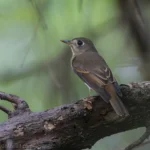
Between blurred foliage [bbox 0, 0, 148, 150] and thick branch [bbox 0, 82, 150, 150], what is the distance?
28cm

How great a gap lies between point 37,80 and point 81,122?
2.47ft

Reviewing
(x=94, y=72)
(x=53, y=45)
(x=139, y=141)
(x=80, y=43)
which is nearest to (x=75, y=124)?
(x=139, y=141)

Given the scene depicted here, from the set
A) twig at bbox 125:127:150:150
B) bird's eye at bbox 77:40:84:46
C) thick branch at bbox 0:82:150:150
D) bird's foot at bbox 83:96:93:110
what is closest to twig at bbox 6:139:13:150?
thick branch at bbox 0:82:150:150

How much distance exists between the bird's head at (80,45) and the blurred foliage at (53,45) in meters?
0.04

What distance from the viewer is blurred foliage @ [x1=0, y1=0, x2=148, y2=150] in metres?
2.68

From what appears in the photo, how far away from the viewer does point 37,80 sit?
2.91 m

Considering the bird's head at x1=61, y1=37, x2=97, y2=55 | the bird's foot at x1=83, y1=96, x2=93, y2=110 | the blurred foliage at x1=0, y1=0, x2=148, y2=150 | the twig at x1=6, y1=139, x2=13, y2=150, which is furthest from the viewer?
the bird's head at x1=61, y1=37, x2=97, y2=55

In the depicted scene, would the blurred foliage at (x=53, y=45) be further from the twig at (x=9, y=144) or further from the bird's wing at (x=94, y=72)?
the twig at (x=9, y=144)

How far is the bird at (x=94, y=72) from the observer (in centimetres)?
224

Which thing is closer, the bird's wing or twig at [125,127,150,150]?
twig at [125,127,150,150]

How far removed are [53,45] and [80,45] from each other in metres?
0.29


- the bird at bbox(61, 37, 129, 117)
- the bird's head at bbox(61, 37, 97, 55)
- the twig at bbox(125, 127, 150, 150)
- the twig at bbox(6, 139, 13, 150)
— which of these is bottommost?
the twig at bbox(125, 127, 150, 150)

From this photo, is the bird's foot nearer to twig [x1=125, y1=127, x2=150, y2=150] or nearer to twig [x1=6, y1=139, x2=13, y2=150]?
twig [x1=125, y1=127, x2=150, y2=150]

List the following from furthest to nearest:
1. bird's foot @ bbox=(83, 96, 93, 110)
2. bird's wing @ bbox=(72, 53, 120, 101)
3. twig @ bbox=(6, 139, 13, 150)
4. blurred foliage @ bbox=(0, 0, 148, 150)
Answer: blurred foliage @ bbox=(0, 0, 148, 150)
bird's wing @ bbox=(72, 53, 120, 101)
bird's foot @ bbox=(83, 96, 93, 110)
twig @ bbox=(6, 139, 13, 150)
